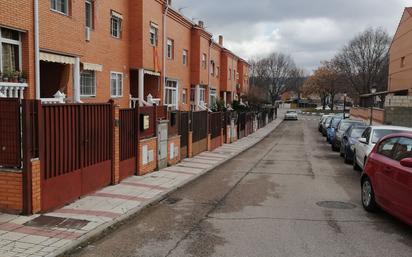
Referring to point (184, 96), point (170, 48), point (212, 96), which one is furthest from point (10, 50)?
point (212, 96)

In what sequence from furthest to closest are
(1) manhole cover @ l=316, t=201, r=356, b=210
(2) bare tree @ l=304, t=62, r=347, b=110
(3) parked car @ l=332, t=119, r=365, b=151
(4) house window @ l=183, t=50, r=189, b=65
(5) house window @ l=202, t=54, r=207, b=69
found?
(2) bare tree @ l=304, t=62, r=347, b=110
(5) house window @ l=202, t=54, r=207, b=69
(4) house window @ l=183, t=50, r=189, b=65
(3) parked car @ l=332, t=119, r=365, b=151
(1) manhole cover @ l=316, t=201, r=356, b=210

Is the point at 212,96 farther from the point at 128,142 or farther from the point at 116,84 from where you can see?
the point at 128,142

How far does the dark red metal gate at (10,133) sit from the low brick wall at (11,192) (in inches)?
6.9

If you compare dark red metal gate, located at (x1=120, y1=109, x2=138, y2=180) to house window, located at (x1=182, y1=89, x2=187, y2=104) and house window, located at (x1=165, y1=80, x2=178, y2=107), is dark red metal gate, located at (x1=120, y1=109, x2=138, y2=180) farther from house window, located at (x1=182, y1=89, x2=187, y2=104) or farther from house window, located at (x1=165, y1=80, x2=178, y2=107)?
house window, located at (x1=182, y1=89, x2=187, y2=104)

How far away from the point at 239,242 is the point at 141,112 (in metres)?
7.00

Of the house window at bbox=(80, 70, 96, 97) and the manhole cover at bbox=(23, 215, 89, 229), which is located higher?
the house window at bbox=(80, 70, 96, 97)

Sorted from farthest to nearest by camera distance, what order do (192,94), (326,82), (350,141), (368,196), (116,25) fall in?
(326,82) < (192,94) < (116,25) < (350,141) < (368,196)

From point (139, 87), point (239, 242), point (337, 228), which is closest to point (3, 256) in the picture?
point (239, 242)

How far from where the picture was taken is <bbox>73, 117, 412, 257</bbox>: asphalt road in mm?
6227

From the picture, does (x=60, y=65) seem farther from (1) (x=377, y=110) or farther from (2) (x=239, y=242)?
(1) (x=377, y=110)

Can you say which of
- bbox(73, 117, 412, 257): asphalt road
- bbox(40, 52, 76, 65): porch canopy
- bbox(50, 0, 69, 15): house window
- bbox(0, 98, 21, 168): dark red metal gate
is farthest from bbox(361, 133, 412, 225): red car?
bbox(50, 0, 69, 15): house window

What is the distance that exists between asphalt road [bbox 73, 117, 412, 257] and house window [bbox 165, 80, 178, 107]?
14496mm

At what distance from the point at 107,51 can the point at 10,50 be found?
674 cm

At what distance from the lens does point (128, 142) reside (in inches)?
471
